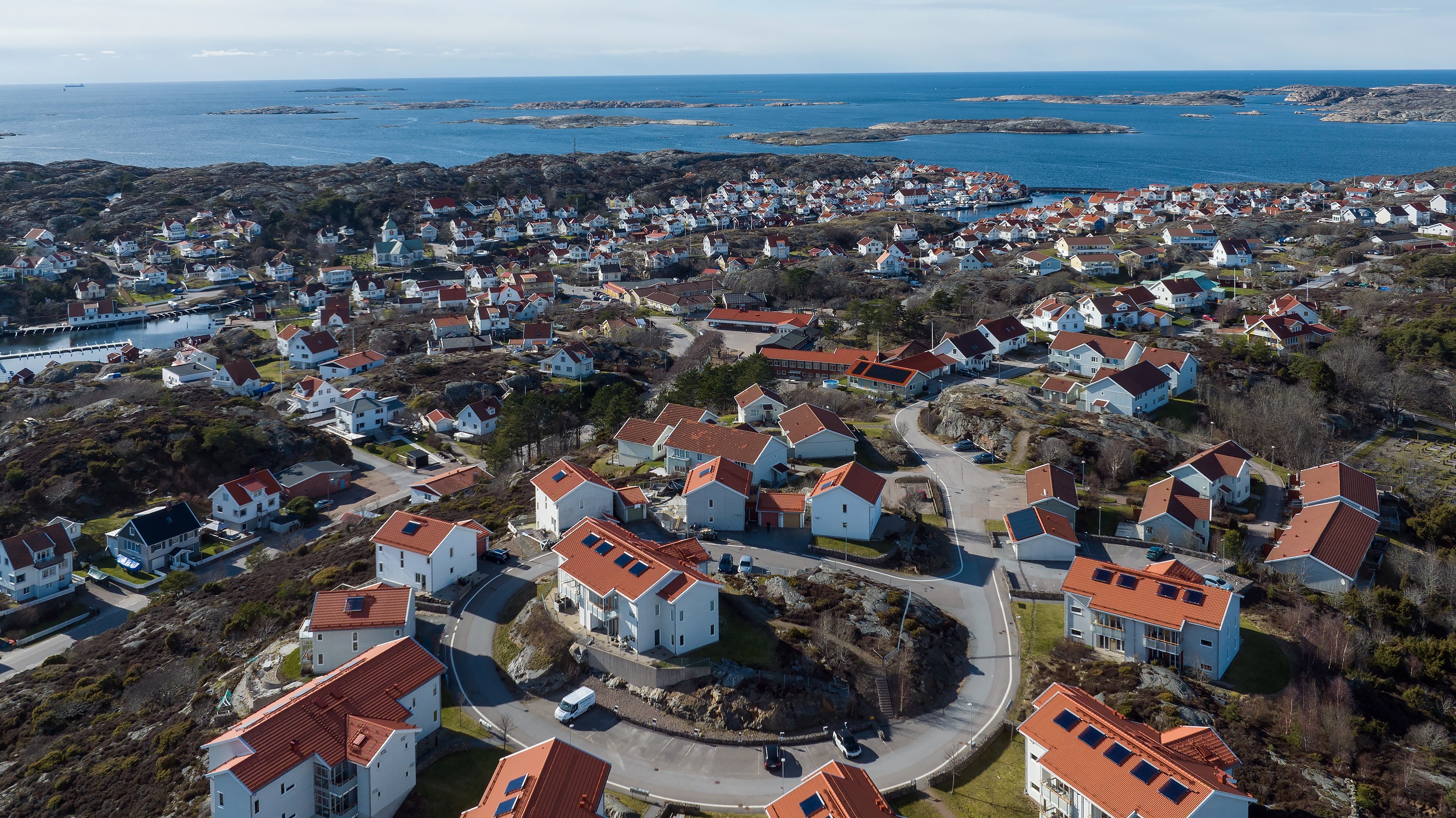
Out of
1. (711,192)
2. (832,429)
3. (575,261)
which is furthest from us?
(711,192)

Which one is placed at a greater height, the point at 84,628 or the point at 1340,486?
the point at 1340,486

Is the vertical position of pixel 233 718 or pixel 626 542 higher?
pixel 626 542

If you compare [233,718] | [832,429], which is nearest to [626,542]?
[233,718]

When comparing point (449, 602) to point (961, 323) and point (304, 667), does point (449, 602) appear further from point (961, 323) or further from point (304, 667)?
point (961, 323)

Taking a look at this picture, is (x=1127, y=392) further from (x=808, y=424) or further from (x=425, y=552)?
(x=425, y=552)

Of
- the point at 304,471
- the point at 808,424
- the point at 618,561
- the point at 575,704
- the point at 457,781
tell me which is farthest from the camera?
the point at 304,471

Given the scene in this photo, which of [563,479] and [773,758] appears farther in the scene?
[563,479]

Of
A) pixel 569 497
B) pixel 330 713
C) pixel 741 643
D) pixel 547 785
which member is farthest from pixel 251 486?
pixel 547 785
